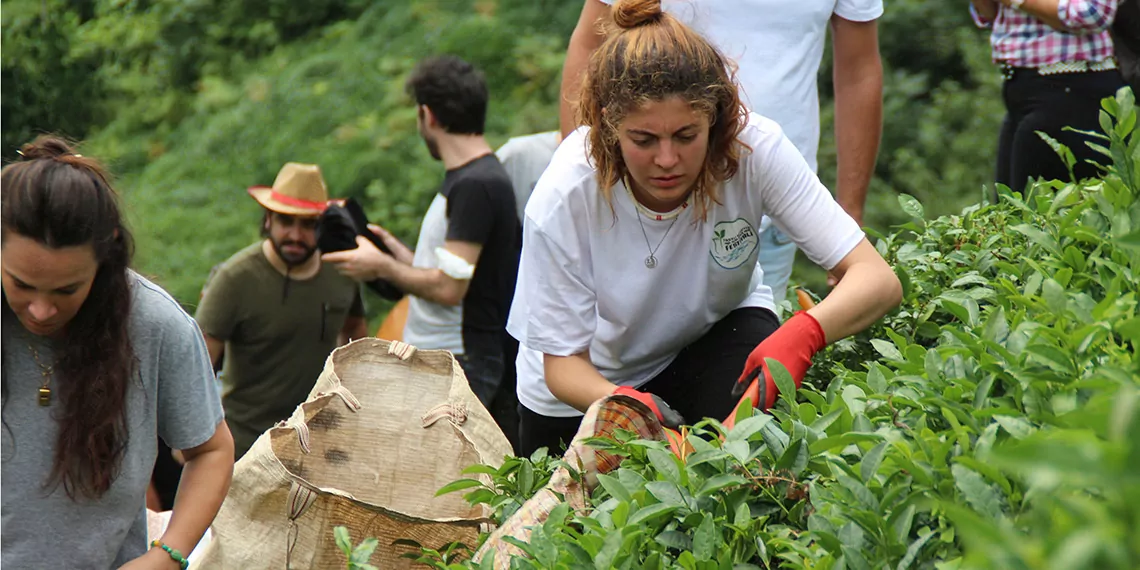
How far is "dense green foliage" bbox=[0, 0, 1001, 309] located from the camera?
8.55 m

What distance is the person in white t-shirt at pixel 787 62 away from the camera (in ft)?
12.0

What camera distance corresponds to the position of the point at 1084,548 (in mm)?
923

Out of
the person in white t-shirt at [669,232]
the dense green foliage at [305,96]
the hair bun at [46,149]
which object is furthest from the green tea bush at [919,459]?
the dense green foliage at [305,96]

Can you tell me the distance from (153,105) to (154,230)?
2.25 m

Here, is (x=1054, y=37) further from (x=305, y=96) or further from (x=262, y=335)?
(x=305, y=96)

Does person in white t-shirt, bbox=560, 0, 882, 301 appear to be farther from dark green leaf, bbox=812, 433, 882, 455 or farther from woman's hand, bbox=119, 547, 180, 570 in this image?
dark green leaf, bbox=812, 433, 882, 455

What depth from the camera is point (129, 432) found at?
2789mm

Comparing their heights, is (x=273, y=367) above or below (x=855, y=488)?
below

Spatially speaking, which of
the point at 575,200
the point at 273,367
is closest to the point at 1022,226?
the point at 575,200

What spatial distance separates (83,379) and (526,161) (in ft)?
10.6

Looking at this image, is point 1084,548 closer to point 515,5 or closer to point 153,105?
point 515,5

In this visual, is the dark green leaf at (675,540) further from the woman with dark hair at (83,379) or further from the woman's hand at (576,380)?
the woman with dark hair at (83,379)

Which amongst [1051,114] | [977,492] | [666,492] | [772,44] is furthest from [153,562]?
[1051,114]

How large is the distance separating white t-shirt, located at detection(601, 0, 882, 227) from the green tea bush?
1.23 metres
